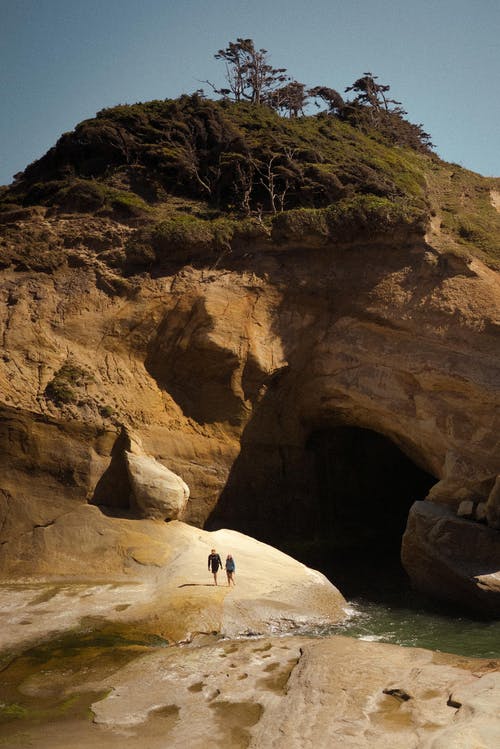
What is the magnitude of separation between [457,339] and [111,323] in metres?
11.7

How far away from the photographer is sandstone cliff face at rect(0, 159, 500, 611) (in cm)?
2292

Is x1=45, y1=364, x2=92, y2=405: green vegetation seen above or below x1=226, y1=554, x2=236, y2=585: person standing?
above

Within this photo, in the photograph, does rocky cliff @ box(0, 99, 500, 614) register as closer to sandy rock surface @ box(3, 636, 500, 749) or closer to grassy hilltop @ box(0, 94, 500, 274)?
grassy hilltop @ box(0, 94, 500, 274)

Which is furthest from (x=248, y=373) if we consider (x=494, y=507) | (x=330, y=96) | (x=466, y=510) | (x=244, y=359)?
(x=330, y=96)

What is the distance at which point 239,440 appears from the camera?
2609 centimetres

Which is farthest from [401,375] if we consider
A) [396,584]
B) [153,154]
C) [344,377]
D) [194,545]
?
[153,154]

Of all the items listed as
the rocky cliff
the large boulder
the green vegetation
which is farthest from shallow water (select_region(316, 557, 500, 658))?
the green vegetation

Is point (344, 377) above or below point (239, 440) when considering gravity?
above

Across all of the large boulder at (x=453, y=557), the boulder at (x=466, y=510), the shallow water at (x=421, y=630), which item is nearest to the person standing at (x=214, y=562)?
the shallow water at (x=421, y=630)

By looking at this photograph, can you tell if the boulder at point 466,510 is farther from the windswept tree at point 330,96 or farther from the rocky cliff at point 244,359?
the windswept tree at point 330,96

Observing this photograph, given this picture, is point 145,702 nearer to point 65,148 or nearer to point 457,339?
point 457,339

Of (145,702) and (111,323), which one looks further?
(111,323)

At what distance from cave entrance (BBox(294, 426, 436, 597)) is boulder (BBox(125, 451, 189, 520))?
6030 millimetres

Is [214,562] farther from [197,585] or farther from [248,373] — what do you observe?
[248,373]
